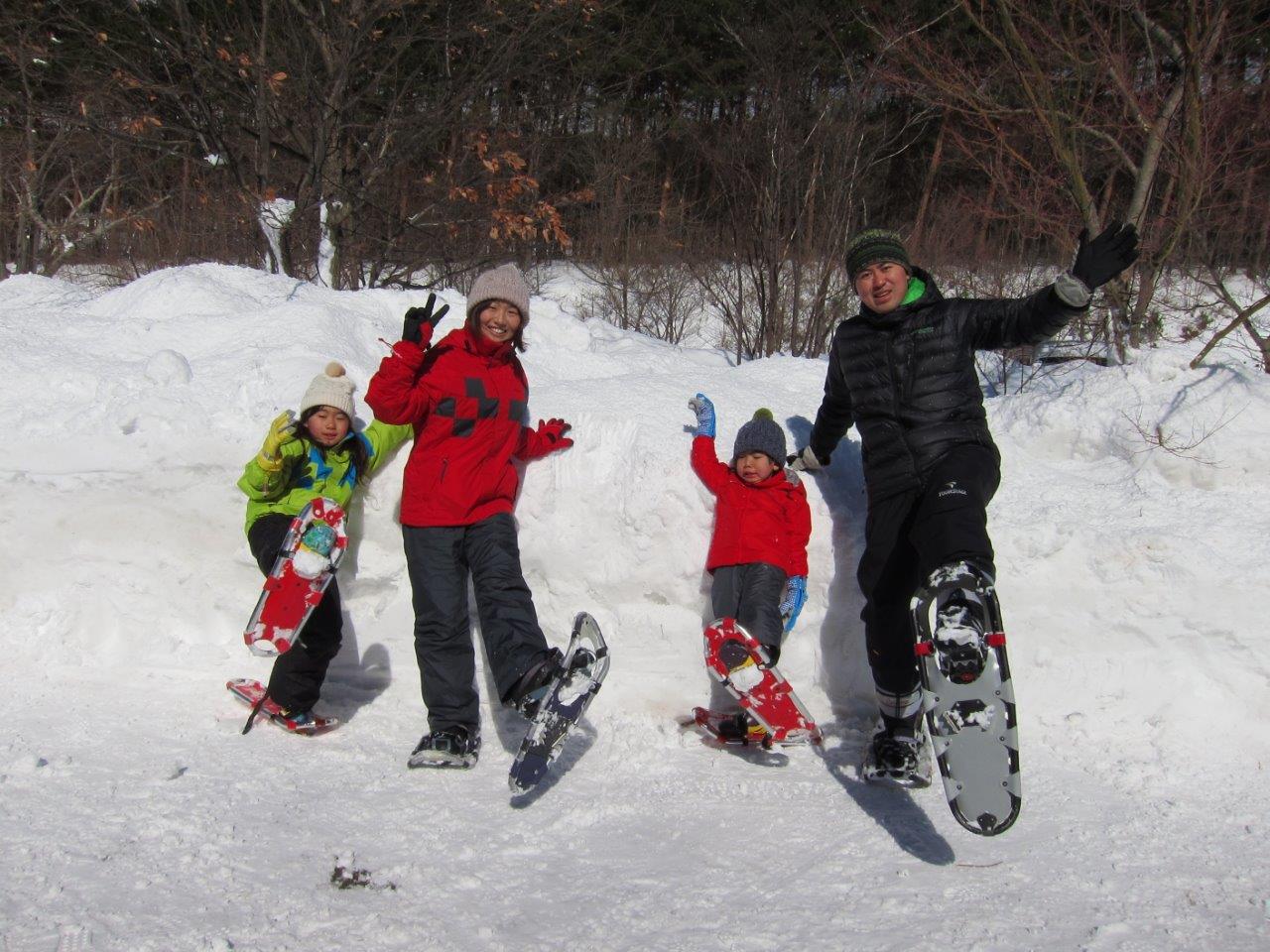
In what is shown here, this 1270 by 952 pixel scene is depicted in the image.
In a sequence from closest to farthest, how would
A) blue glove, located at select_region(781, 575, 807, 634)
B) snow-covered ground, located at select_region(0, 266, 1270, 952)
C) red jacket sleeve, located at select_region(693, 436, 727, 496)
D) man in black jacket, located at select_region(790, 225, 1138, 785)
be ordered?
snow-covered ground, located at select_region(0, 266, 1270, 952)
man in black jacket, located at select_region(790, 225, 1138, 785)
blue glove, located at select_region(781, 575, 807, 634)
red jacket sleeve, located at select_region(693, 436, 727, 496)

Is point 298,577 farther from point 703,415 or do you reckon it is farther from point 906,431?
point 906,431

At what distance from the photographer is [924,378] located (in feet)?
9.74

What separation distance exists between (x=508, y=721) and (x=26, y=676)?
201 centimetres

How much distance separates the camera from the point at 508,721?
347 centimetres

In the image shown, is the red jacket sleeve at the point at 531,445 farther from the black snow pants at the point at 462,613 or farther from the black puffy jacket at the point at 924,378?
the black puffy jacket at the point at 924,378

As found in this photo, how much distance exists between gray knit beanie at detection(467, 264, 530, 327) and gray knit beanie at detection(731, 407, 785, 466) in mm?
1016

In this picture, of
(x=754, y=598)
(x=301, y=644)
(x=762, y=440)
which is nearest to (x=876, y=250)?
(x=762, y=440)

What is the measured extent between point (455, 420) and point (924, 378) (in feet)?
5.73

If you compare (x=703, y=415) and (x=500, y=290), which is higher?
(x=500, y=290)

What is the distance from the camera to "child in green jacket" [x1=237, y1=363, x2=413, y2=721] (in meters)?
3.33

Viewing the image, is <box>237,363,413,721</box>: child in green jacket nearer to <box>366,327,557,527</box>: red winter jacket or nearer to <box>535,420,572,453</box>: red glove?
<box>366,327,557,527</box>: red winter jacket

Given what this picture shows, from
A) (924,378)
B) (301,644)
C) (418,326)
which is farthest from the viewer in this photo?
(301,644)

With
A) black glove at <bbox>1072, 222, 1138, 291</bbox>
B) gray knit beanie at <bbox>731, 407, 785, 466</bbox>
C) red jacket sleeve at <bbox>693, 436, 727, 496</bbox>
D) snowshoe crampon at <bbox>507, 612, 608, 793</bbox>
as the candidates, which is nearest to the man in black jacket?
black glove at <bbox>1072, 222, 1138, 291</bbox>

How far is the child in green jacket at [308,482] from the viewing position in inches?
131
